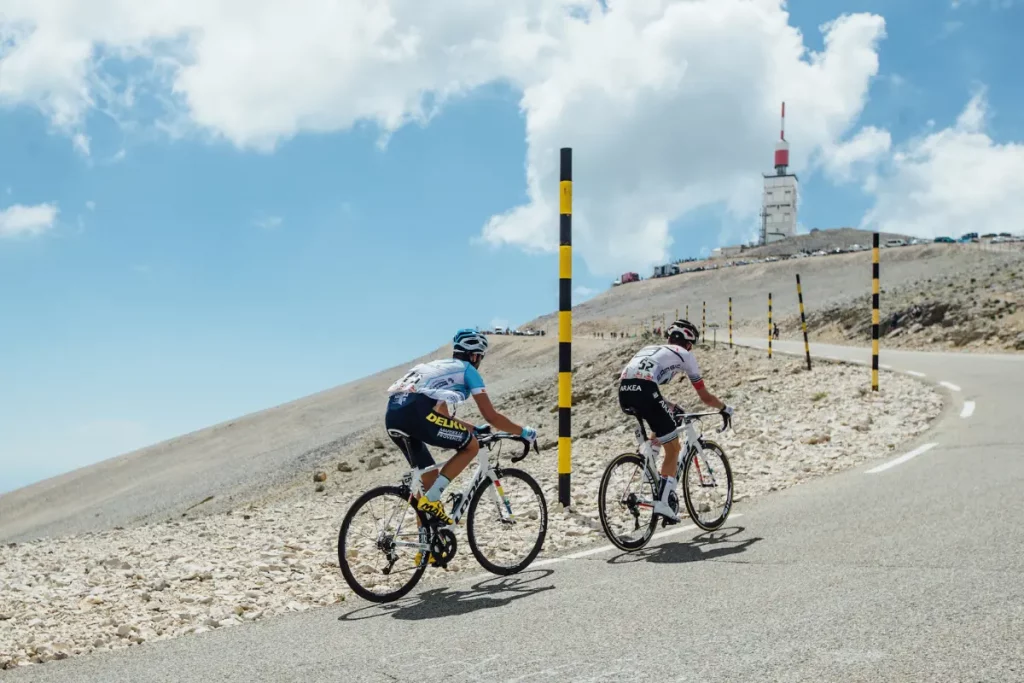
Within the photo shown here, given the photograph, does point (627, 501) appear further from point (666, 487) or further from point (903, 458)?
point (903, 458)

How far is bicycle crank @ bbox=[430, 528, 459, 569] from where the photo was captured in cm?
641

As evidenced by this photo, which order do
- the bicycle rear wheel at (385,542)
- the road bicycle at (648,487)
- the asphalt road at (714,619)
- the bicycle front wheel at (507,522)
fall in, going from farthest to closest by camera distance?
the road bicycle at (648,487)
the bicycle front wheel at (507,522)
the bicycle rear wheel at (385,542)
the asphalt road at (714,619)

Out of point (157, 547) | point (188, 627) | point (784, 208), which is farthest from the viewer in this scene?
point (784, 208)

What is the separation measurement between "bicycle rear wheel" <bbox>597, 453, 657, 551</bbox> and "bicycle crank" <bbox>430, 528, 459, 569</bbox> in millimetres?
1254

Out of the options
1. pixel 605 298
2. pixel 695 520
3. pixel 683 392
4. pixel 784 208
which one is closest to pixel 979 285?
pixel 683 392

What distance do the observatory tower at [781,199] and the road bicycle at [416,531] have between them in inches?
5283

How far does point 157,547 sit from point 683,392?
54.7 feet

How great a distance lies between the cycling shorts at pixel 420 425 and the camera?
6.25 m

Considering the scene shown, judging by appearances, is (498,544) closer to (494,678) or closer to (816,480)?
(494,678)

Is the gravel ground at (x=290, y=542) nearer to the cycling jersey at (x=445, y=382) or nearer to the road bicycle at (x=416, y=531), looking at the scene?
the road bicycle at (x=416, y=531)

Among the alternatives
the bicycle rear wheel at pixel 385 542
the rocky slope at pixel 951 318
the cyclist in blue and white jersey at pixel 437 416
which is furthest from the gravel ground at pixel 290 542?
the rocky slope at pixel 951 318

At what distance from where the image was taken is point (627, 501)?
7.17 metres

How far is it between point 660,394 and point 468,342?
5.57 ft

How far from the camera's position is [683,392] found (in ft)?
81.0
